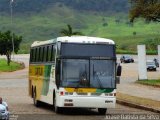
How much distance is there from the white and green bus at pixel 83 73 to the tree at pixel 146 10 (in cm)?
2543

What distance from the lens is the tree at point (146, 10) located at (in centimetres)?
4969

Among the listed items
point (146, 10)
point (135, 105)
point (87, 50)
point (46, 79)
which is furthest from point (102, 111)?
point (146, 10)

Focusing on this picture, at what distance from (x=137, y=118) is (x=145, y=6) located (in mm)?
30060

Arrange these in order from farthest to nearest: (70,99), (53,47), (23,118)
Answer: (53,47), (70,99), (23,118)

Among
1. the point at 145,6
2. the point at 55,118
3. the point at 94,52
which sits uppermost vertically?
the point at 145,6

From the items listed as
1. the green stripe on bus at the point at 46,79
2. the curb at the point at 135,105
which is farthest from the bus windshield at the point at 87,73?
the curb at the point at 135,105

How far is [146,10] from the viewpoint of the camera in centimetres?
5038

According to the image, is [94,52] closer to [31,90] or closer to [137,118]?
[137,118]

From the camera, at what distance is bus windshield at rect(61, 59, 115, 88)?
78.6 ft

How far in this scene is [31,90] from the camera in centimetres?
3059

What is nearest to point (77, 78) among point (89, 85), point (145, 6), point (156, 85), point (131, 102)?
point (89, 85)

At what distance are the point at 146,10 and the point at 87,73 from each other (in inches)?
1068

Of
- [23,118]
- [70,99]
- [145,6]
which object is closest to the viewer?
[23,118]

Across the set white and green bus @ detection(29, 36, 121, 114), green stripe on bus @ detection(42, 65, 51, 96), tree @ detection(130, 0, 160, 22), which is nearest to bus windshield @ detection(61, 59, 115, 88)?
white and green bus @ detection(29, 36, 121, 114)
